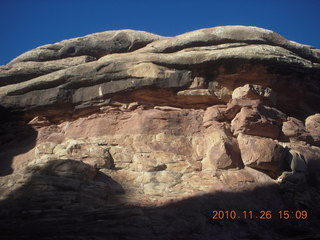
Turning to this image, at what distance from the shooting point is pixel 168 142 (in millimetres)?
8805

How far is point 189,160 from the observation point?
332 inches

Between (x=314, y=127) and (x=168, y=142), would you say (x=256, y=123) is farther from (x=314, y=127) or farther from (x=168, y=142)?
(x=314, y=127)

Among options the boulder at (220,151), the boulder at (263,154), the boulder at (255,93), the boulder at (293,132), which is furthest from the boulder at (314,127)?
the boulder at (220,151)

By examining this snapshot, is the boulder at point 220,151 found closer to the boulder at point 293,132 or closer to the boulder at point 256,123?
the boulder at point 256,123

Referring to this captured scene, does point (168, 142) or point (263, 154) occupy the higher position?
point (168, 142)

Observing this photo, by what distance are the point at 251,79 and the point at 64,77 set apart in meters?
6.05

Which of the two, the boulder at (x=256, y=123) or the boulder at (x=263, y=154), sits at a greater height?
the boulder at (x=256, y=123)

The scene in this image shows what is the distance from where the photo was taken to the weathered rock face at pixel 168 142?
6.34 meters

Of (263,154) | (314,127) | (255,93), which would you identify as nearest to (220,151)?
(263,154)

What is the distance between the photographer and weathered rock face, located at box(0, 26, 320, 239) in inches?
250

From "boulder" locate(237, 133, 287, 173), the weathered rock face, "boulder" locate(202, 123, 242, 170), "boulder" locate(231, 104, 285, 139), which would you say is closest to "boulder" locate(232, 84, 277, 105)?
the weathered rock face

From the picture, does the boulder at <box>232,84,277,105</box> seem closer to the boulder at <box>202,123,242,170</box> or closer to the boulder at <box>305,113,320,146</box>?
the boulder at <box>202,123,242,170</box>

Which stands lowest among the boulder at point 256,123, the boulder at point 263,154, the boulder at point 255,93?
the boulder at point 263,154

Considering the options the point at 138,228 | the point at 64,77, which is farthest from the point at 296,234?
the point at 64,77
